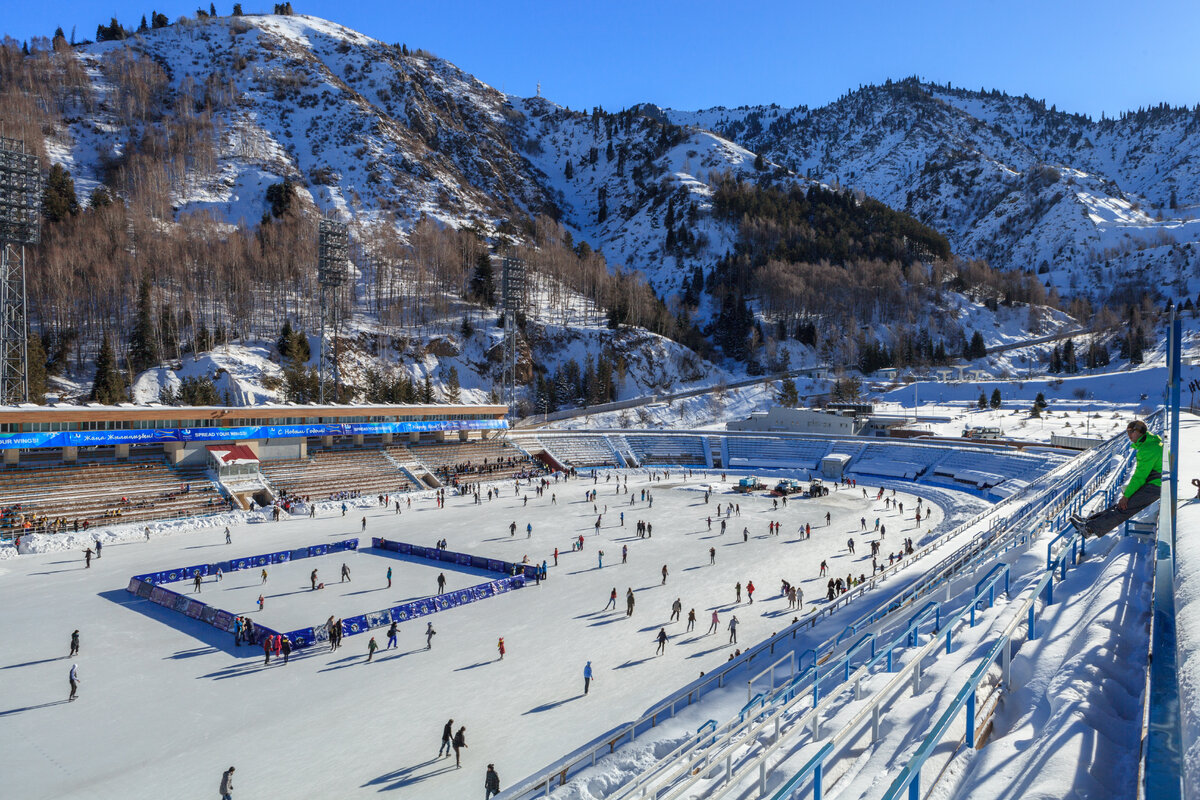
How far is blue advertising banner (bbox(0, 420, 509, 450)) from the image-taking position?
117 ft

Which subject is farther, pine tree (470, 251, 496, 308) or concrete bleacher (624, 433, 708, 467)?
pine tree (470, 251, 496, 308)

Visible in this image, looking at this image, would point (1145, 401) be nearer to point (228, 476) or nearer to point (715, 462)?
point (715, 462)

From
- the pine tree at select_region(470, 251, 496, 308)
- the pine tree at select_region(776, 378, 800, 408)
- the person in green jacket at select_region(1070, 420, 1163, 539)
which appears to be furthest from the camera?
the pine tree at select_region(470, 251, 496, 308)

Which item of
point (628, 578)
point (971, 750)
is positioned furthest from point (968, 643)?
point (628, 578)

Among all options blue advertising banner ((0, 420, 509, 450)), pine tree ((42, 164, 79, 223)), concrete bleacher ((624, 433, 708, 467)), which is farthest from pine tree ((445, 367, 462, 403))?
pine tree ((42, 164, 79, 223))

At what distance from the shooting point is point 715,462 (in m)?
61.4

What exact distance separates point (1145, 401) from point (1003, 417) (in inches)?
761

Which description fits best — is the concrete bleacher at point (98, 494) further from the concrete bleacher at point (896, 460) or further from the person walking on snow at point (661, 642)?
the concrete bleacher at point (896, 460)

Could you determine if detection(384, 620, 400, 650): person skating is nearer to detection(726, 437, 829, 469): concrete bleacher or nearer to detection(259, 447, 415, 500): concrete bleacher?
detection(259, 447, 415, 500): concrete bleacher

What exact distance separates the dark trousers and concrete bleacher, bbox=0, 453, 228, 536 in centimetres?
3761

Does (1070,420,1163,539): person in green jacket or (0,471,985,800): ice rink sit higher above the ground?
(1070,420,1163,539): person in green jacket

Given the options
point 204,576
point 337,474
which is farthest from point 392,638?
point 337,474

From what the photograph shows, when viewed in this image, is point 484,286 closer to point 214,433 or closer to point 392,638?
point 214,433

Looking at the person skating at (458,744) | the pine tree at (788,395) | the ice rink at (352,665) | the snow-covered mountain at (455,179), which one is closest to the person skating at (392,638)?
the ice rink at (352,665)
